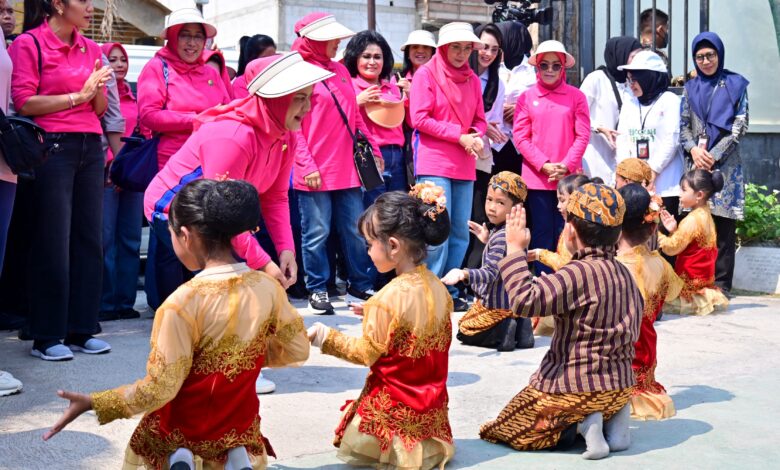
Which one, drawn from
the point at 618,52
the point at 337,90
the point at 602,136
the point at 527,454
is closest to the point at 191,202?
the point at 527,454

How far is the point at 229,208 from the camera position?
3.51 metres

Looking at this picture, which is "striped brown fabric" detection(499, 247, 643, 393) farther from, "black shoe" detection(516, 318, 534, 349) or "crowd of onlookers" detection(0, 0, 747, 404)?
"black shoe" detection(516, 318, 534, 349)

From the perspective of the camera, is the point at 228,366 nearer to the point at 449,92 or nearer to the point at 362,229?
the point at 362,229

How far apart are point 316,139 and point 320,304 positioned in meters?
1.16

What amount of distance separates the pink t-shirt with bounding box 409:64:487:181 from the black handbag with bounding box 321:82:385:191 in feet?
1.29

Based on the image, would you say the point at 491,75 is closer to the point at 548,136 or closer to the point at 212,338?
the point at 548,136

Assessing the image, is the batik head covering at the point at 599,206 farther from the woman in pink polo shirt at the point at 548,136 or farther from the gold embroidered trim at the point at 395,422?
the woman in pink polo shirt at the point at 548,136

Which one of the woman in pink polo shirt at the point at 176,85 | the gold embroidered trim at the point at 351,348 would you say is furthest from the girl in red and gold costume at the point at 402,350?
the woman in pink polo shirt at the point at 176,85

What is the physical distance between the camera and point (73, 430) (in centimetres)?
437

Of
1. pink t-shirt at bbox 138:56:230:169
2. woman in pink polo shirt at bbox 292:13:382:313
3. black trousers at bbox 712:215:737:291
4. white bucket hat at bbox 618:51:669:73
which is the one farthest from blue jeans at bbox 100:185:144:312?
black trousers at bbox 712:215:737:291

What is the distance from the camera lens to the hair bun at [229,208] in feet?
11.5

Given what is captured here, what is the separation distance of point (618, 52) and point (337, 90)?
3.01m

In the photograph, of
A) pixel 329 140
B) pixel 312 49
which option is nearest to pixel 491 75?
pixel 329 140

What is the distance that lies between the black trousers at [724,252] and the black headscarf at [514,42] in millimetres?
2152
